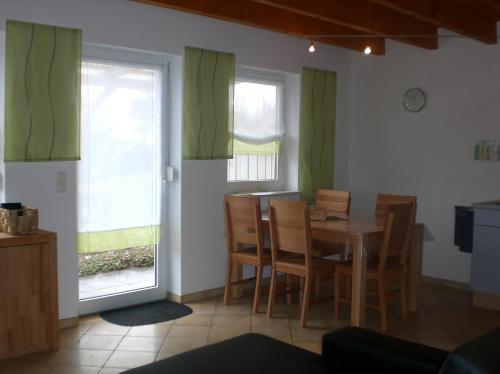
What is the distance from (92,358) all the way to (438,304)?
282 centimetres

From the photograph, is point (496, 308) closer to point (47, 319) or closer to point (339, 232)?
point (339, 232)

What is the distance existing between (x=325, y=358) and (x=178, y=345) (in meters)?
1.54

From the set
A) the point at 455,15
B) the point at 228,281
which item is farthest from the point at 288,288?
the point at 455,15

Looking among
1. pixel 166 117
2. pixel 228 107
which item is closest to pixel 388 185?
pixel 228 107

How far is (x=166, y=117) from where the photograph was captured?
4633mm

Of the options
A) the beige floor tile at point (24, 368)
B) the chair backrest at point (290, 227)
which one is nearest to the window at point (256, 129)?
the chair backrest at point (290, 227)

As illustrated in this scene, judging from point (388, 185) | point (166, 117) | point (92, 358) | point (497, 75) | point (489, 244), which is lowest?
point (92, 358)

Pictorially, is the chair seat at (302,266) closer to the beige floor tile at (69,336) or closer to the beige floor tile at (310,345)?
the beige floor tile at (310,345)

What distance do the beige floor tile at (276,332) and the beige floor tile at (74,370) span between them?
3.83 ft

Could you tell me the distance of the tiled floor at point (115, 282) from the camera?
4.33 metres

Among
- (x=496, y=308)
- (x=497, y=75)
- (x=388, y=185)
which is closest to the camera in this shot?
(x=496, y=308)

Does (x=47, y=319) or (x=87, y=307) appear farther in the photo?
(x=87, y=307)

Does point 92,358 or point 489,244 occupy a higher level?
point 489,244

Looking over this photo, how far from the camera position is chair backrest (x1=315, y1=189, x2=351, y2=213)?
496 centimetres
